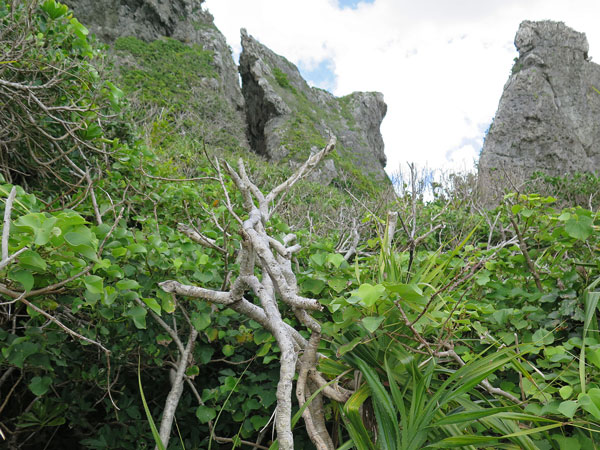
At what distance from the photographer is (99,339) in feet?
6.37

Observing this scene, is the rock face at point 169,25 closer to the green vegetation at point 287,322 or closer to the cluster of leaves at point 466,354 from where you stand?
the green vegetation at point 287,322

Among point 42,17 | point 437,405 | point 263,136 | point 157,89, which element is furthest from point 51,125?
point 263,136

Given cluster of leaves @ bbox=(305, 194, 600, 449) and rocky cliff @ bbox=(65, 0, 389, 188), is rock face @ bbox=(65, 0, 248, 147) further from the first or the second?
cluster of leaves @ bbox=(305, 194, 600, 449)

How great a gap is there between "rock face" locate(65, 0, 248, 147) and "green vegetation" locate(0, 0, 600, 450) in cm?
1705

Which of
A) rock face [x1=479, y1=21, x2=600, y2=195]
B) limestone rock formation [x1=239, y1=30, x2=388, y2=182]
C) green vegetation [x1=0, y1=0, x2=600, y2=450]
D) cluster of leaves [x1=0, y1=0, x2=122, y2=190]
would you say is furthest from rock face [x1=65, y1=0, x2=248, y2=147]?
green vegetation [x1=0, y1=0, x2=600, y2=450]

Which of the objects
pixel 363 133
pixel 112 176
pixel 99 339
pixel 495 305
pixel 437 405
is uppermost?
A: pixel 363 133

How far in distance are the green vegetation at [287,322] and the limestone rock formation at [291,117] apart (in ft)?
48.8

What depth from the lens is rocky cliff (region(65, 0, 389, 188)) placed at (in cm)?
1842

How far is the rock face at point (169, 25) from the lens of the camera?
65.0 feet

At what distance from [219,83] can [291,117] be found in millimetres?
4455

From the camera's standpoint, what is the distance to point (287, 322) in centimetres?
205

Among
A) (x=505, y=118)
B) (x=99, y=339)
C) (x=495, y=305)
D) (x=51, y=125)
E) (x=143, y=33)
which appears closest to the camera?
(x=99, y=339)

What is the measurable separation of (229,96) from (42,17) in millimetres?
20378

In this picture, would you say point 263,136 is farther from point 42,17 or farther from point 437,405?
point 437,405
